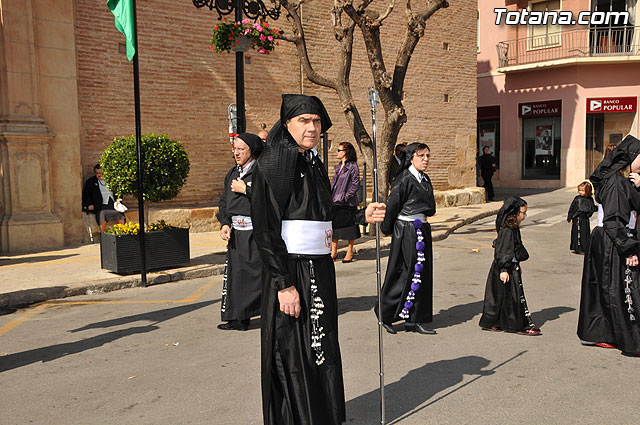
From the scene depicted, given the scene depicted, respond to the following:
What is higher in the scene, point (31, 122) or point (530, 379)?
point (31, 122)

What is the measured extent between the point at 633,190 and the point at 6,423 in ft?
18.3

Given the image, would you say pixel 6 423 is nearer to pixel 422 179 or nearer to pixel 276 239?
pixel 276 239

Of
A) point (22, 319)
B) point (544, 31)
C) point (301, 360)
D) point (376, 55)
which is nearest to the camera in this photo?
point (301, 360)

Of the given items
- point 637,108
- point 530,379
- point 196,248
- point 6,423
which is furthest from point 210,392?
point 637,108

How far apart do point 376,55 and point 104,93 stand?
616 cm

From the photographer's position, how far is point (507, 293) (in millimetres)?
6668

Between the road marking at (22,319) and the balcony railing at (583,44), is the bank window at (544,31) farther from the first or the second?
the road marking at (22,319)

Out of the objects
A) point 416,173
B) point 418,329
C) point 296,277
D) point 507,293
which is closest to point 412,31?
point 416,173

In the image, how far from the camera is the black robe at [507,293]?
6.57 m

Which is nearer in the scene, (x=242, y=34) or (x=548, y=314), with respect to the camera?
(x=548, y=314)

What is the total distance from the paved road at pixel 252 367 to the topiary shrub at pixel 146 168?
6.86ft

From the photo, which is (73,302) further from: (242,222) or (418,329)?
(418,329)

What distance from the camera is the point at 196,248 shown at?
41.8 ft

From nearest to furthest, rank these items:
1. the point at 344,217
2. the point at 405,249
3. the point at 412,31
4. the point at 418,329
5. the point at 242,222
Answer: the point at 344,217 → the point at 418,329 → the point at 405,249 → the point at 242,222 → the point at 412,31
